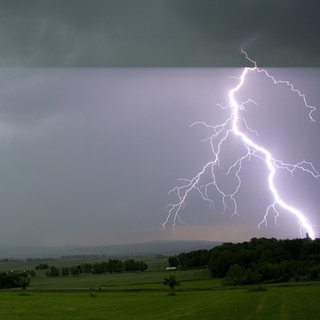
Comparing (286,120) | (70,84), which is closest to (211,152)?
(286,120)

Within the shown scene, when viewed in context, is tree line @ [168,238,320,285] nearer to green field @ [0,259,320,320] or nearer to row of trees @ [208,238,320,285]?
row of trees @ [208,238,320,285]

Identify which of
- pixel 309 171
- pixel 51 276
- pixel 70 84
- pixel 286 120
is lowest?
pixel 51 276

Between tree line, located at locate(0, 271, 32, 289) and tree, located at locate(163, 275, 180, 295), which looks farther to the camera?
tree line, located at locate(0, 271, 32, 289)

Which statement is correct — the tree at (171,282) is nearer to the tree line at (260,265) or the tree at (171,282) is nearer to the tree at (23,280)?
the tree line at (260,265)

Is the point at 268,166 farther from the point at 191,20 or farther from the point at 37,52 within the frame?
the point at 37,52

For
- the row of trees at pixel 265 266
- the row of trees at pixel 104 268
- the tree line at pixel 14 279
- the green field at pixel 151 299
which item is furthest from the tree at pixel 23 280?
the row of trees at pixel 265 266

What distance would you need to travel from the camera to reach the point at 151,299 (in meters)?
10.2

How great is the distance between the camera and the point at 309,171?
5.88m

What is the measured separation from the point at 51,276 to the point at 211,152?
451 inches

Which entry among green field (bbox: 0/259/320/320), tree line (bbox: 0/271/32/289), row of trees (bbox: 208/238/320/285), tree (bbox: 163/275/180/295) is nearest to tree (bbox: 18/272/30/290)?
tree line (bbox: 0/271/32/289)

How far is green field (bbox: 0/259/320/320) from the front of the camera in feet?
22.2

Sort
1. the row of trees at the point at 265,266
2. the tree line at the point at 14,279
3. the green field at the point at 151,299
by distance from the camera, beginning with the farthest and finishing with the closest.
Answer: the tree line at the point at 14,279 → the row of trees at the point at 265,266 → the green field at the point at 151,299

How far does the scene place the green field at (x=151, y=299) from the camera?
678 centimetres

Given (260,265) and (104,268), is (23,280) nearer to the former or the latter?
(104,268)
